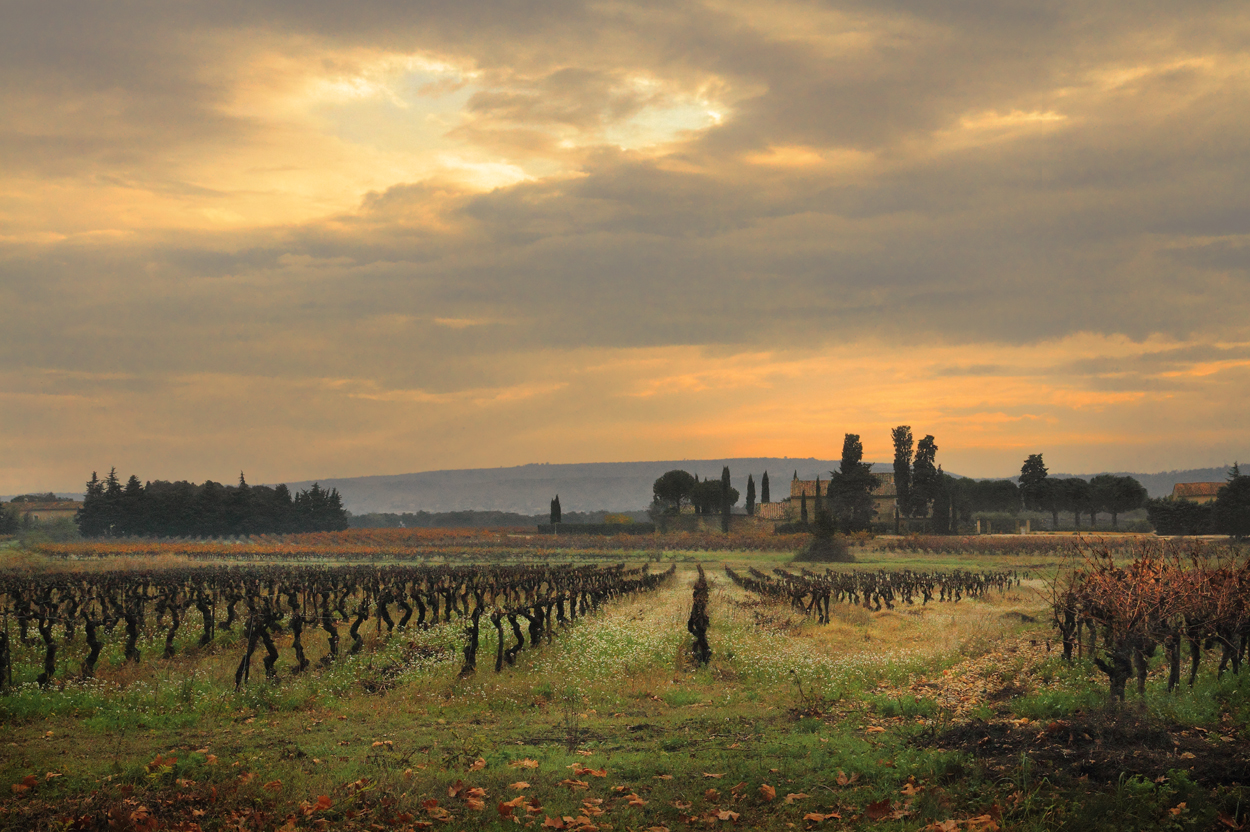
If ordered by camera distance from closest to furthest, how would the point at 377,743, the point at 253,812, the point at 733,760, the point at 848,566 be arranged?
the point at 253,812
the point at 733,760
the point at 377,743
the point at 848,566

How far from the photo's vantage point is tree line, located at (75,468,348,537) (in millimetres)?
126625

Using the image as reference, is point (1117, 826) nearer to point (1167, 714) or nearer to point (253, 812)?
point (1167, 714)

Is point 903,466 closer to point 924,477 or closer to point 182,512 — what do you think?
point 924,477

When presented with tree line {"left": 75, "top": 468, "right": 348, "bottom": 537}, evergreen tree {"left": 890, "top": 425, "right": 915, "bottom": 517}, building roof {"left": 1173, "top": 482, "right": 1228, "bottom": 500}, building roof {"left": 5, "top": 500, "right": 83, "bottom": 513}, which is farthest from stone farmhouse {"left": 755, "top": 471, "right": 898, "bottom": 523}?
building roof {"left": 5, "top": 500, "right": 83, "bottom": 513}

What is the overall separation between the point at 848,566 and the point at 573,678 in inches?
2333

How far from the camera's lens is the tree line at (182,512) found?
415 feet

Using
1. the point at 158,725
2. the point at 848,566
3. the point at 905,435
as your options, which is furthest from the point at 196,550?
the point at 905,435

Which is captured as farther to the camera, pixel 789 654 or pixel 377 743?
pixel 789 654

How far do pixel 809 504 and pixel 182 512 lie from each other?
9624 centimetres

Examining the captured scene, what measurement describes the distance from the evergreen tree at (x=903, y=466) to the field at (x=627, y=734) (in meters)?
87.0

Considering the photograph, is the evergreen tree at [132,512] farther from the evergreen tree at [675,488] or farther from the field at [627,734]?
the field at [627,734]

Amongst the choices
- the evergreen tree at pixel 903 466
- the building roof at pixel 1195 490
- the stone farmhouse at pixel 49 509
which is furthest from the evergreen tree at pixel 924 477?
the stone farmhouse at pixel 49 509

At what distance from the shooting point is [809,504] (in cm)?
13475

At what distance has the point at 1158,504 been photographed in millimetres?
104625
